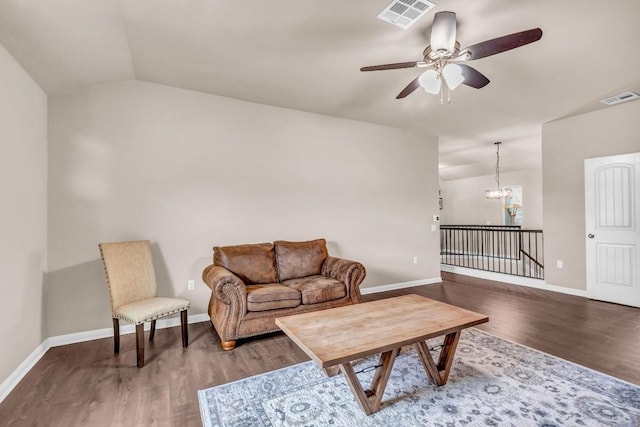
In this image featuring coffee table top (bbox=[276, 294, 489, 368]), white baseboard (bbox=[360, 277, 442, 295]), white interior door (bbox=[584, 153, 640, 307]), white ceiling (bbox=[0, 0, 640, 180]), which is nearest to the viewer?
coffee table top (bbox=[276, 294, 489, 368])

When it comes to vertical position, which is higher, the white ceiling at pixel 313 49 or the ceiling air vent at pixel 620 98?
Result: the white ceiling at pixel 313 49

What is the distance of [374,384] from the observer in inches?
78.8

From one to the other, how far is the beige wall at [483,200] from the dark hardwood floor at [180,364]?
16.6 ft

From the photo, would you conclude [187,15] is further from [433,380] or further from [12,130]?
[433,380]

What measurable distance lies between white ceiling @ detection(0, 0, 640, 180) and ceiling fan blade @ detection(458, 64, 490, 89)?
393 millimetres

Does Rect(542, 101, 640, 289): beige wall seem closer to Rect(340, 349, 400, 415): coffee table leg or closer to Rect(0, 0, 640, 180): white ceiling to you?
Rect(0, 0, 640, 180): white ceiling

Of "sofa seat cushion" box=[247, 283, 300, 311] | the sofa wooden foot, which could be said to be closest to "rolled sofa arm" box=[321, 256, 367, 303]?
"sofa seat cushion" box=[247, 283, 300, 311]

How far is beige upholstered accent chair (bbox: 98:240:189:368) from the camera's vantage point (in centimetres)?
262

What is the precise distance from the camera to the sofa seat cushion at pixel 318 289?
3.31 m

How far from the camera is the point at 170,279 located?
358 centimetres

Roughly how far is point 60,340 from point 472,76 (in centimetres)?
454

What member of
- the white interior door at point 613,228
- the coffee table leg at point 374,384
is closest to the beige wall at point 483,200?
the white interior door at point 613,228

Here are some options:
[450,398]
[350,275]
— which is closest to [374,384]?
[450,398]

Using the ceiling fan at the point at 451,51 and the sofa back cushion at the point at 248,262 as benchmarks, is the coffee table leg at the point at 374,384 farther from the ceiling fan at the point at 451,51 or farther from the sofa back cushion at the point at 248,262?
the ceiling fan at the point at 451,51
